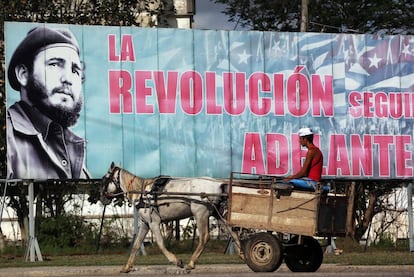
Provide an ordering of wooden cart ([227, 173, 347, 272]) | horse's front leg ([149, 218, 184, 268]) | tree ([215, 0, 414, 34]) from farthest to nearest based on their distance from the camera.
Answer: tree ([215, 0, 414, 34]) < horse's front leg ([149, 218, 184, 268]) < wooden cart ([227, 173, 347, 272])

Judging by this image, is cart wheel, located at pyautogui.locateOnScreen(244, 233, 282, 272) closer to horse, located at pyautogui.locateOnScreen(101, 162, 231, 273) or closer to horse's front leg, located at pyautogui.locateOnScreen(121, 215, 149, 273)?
horse, located at pyautogui.locateOnScreen(101, 162, 231, 273)

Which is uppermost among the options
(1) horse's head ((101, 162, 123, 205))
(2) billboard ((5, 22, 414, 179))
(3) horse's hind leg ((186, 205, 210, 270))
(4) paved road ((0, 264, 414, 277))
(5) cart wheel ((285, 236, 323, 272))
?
(2) billboard ((5, 22, 414, 179))

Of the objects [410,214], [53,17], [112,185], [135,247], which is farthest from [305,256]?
[53,17]

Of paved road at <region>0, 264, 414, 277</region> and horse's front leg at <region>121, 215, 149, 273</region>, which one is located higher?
horse's front leg at <region>121, 215, 149, 273</region>

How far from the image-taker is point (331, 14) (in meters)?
46.2

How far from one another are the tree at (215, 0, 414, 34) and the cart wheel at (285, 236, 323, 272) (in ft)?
84.5

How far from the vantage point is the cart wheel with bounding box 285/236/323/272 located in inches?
770

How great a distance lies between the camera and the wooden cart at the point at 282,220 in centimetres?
1866

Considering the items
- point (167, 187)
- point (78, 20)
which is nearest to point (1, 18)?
point (78, 20)

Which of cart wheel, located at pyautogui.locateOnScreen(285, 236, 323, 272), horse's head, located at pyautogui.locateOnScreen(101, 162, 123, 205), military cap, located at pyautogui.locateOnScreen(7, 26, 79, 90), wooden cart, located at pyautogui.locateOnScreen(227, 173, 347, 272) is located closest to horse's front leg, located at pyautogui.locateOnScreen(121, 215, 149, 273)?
horse's head, located at pyautogui.locateOnScreen(101, 162, 123, 205)

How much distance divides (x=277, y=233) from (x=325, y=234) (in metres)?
0.98

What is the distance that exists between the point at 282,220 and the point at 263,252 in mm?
625

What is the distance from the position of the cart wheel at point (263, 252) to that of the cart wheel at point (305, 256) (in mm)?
754

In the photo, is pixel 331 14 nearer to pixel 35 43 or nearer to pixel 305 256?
pixel 35 43
